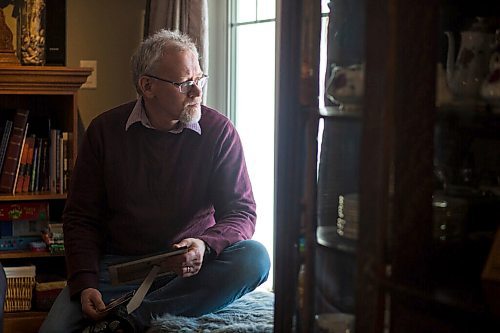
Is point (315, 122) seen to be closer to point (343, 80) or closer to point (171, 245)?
point (343, 80)

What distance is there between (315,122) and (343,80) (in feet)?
0.33

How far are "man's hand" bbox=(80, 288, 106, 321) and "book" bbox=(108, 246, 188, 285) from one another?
155 mm

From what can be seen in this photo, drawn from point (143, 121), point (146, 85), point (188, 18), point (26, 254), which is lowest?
point (26, 254)

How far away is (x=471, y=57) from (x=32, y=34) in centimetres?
226

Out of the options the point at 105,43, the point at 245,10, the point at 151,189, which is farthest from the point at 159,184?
the point at 105,43

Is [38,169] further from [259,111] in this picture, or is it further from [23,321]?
[259,111]

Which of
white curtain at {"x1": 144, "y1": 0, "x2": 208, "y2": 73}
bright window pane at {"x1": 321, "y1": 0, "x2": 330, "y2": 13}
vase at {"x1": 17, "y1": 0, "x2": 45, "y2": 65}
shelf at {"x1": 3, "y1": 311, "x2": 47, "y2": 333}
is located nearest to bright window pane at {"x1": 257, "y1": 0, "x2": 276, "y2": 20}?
white curtain at {"x1": 144, "y1": 0, "x2": 208, "y2": 73}

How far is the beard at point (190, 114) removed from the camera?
259 centimetres

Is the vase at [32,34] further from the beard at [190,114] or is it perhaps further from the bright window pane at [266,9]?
the beard at [190,114]

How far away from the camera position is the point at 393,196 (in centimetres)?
130

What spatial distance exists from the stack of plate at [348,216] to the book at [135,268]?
36.0 inches

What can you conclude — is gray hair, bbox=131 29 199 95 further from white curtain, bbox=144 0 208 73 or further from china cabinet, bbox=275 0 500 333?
china cabinet, bbox=275 0 500 333

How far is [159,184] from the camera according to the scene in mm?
2598

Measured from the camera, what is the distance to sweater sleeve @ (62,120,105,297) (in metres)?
2.53
